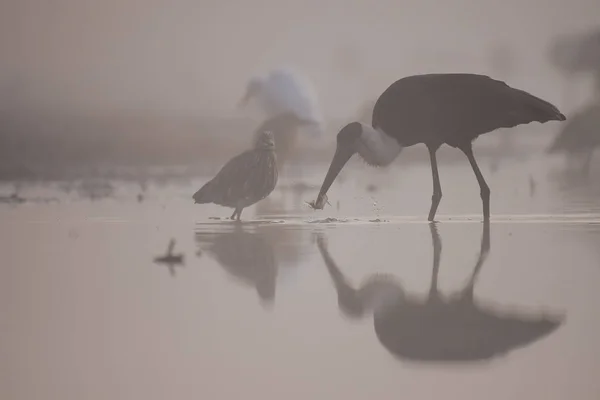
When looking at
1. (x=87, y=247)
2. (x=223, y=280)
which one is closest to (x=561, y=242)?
(x=223, y=280)

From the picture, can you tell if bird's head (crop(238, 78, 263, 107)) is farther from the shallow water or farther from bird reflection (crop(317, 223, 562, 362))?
bird reflection (crop(317, 223, 562, 362))

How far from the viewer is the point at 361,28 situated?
280 centimetres

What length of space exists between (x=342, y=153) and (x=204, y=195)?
1.65ft

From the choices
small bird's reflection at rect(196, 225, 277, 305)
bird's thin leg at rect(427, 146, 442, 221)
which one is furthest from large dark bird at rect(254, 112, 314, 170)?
bird's thin leg at rect(427, 146, 442, 221)

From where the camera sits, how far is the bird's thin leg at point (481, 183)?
2.57m

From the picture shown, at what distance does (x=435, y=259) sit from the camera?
2125 millimetres

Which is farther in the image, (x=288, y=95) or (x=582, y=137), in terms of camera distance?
(x=582, y=137)

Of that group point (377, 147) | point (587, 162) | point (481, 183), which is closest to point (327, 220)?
point (377, 147)

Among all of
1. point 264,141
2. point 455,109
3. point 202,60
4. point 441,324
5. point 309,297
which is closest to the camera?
point 441,324

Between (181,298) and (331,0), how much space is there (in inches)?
52.9

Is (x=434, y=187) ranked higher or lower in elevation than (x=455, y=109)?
lower

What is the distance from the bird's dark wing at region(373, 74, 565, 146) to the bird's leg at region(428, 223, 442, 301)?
328mm

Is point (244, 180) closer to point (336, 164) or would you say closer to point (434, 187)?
point (336, 164)

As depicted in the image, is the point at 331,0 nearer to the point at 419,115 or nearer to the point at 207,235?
the point at 419,115
